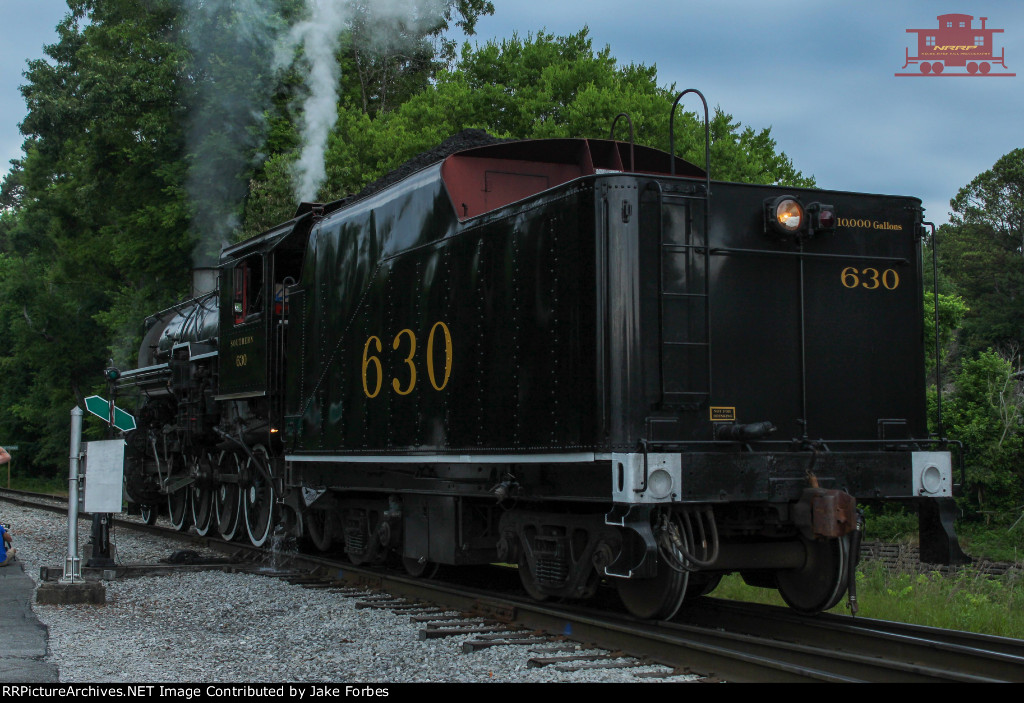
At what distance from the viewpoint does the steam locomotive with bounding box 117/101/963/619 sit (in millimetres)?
6543

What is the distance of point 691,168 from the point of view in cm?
903

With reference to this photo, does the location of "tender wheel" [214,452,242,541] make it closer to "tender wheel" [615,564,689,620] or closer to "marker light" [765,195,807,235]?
"tender wheel" [615,564,689,620]

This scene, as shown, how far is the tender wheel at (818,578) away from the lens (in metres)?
7.00

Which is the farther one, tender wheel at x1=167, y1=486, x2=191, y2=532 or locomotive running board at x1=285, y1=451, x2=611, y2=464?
tender wheel at x1=167, y1=486, x2=191, y2=532

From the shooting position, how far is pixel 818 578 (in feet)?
23.8

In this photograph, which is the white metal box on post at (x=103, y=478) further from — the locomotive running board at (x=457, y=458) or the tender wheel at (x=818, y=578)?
the tender wheel at (x=818, y=578)

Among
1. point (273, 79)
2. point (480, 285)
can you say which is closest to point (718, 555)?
point (480, 285)

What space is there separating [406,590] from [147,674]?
339 centimetres

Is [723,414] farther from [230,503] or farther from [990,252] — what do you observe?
[990,252]

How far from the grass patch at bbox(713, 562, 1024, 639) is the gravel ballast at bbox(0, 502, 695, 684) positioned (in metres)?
2.88

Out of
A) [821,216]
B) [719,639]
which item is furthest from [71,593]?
[821,216]

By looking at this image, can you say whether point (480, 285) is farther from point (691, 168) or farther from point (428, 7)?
point (428, 7)

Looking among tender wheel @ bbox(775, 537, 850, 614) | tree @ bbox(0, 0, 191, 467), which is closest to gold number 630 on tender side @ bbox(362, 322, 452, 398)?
tender wheel @ bbox(775, 537, 850, 614)

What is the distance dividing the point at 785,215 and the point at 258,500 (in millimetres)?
8257
